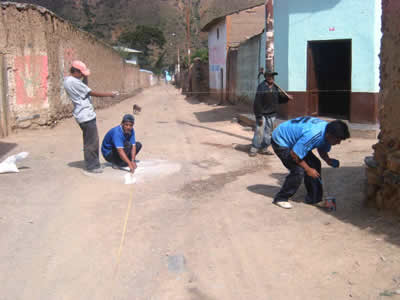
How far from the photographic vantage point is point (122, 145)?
6488 mm

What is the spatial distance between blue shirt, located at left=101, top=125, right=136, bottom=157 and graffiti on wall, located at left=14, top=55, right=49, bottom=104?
18.8 ft

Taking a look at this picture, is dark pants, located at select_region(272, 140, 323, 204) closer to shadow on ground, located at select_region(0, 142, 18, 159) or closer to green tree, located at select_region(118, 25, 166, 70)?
shadow on ground, located at select_region(0, 142, 18, 159)

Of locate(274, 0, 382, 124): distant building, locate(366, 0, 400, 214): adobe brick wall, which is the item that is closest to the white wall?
locate(274, 0, 382, 124): distant building

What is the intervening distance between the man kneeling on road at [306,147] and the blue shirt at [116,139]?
2.41 metres

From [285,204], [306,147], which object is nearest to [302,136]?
[306,147]

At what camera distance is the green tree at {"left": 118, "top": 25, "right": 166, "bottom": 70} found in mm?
72312

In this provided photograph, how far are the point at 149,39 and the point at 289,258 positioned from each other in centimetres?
7327

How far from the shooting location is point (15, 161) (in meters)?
7.18

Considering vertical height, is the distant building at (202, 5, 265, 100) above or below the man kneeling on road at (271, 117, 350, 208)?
above

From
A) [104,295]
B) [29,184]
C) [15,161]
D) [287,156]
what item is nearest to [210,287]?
[104,295]

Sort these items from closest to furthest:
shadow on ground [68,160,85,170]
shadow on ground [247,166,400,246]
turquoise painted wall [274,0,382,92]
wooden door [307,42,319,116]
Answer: shadow on ground [247,166,400,246] → shadow on ground [68,160,85,170] → turquoise painted wall [274,0,382,92] → wooden door [307,42,319,116]

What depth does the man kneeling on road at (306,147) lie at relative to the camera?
14.9ft

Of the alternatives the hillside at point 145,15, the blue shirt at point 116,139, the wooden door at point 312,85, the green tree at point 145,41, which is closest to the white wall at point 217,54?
the wooden door at point 312,85

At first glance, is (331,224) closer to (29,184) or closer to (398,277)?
(398,277)
